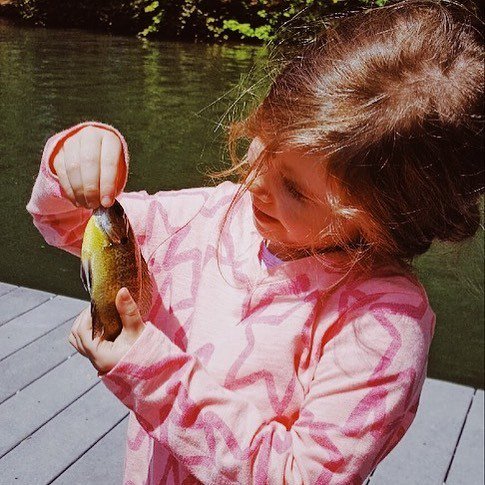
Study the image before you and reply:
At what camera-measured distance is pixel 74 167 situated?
3.47ft

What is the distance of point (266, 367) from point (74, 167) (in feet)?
1.23

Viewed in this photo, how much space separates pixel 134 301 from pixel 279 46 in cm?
51

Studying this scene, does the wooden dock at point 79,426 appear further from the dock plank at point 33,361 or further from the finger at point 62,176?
the finger at point 62,176

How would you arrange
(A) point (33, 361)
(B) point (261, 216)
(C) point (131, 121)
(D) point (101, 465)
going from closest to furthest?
1. (B) point (261, 216)
2. (D) point (101, 465)
3. (A) point (33, 361)
4. (C) point (131, 121)

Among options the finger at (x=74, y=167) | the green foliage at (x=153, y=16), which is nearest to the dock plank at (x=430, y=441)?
the finger at (x=74, y=167)

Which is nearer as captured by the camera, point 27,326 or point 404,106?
point 404,106

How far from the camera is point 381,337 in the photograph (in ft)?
3.11

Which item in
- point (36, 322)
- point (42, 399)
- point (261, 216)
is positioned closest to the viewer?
point (261, 216)

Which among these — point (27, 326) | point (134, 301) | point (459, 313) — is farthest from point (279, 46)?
point (459, 313)

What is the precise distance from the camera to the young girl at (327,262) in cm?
93

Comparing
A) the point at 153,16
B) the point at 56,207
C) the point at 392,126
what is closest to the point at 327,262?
the point at 392,126

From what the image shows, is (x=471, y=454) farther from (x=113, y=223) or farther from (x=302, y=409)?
(x=113, y=223)

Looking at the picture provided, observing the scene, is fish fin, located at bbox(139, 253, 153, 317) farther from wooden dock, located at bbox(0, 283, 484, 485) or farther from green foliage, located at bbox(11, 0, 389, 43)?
green foliage, located at bbox(11, 0, 389, 43)

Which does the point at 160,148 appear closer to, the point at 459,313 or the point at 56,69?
the point at 56,69
